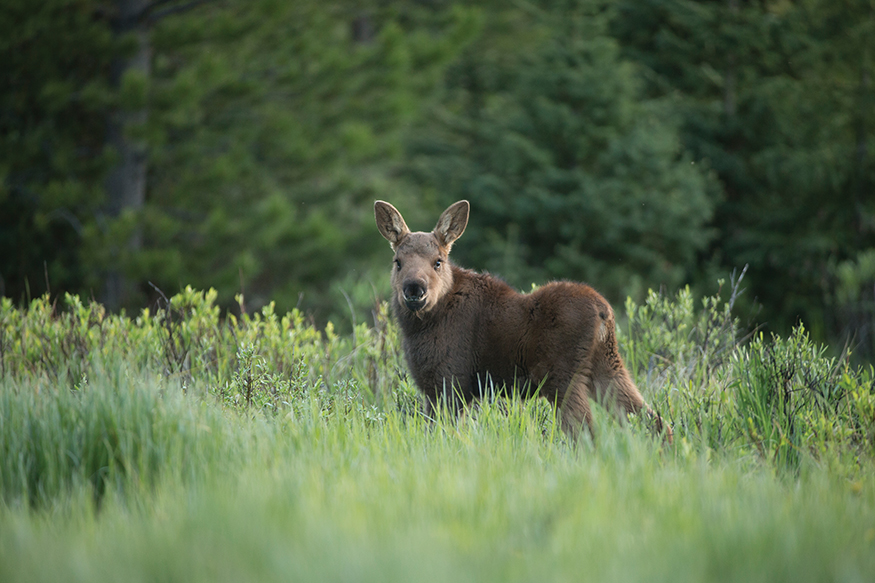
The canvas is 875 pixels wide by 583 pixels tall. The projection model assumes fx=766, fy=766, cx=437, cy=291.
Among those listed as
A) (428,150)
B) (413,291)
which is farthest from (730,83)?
(413,291)

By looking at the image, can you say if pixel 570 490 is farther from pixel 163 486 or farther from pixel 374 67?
pixel 374 67

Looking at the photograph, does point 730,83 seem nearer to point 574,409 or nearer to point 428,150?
point 428,150

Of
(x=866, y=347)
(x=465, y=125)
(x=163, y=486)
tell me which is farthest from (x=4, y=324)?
(x=465, y=125)

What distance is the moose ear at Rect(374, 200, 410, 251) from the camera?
5.72 meters

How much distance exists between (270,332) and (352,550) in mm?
3813

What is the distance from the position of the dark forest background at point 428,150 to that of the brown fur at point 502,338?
7722 millimetres

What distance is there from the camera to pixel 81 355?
6.12 metres

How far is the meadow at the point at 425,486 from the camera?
2.74 m

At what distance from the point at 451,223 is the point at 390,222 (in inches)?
18.4

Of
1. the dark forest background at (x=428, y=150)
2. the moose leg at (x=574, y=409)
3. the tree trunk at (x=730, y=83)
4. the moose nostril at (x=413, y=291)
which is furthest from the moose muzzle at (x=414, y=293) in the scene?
the tree trunk at (x=730, y=83)

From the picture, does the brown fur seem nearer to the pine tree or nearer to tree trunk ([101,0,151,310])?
tree trunk ([101,0,151,310])

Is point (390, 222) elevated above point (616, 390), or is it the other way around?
point (390, 222)

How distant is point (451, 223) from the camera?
18.9 ft

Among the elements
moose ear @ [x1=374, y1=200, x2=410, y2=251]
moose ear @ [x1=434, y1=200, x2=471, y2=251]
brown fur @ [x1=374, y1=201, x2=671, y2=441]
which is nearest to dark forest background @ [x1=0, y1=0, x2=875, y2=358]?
moose ear @ [x1=374, y1=200, x2=410, y2=251]
